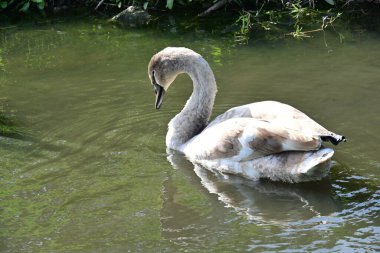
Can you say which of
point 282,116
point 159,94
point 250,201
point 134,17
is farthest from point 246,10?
point 250,201

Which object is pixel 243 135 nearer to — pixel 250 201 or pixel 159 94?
pixel 250 201

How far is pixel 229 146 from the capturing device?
6.63m

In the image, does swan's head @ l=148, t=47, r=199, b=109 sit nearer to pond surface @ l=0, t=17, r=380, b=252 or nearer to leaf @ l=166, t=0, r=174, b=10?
pond surface @ l=0, t=17, r=380, b=252

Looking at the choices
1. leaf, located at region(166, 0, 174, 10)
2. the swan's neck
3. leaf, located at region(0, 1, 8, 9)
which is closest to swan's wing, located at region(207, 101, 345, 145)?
the swan's neck

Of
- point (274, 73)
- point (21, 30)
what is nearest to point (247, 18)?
point (274, 73)

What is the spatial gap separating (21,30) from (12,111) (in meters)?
3.69

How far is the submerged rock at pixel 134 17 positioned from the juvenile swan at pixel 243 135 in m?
4.31

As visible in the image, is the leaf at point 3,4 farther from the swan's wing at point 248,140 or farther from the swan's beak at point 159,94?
the swan's wing at point 248,140

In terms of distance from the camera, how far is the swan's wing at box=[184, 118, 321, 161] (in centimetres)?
616

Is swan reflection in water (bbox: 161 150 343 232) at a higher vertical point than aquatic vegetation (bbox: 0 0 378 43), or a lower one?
lower

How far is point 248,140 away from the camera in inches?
254

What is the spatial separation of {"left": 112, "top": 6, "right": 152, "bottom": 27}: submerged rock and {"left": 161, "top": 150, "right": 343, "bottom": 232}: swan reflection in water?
539 cm

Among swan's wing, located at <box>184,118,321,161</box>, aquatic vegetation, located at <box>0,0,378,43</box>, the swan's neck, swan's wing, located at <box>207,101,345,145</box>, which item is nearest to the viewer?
swan's wing, located at <box>184,118,321,161</box>

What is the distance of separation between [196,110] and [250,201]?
4.82ft
